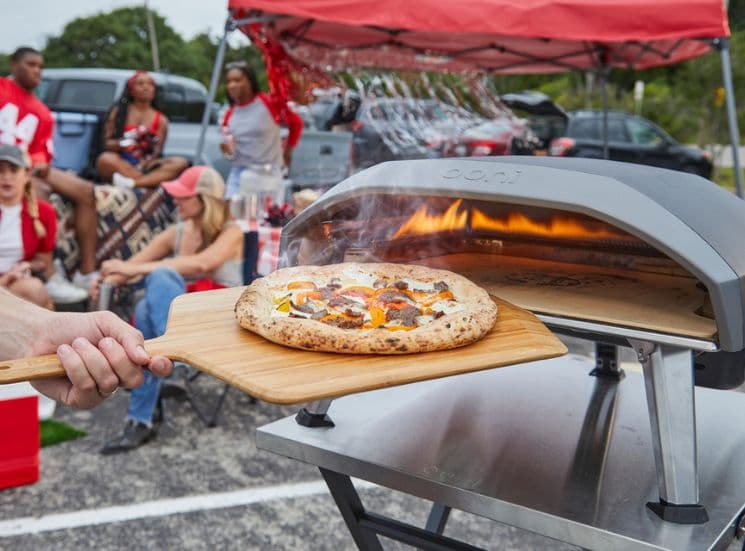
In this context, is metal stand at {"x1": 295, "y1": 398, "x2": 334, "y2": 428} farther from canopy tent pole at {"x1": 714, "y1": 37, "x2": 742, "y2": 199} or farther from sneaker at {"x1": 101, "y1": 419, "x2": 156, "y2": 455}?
canopy tent pole at {"x1": 714, "y1": 37, "x2": 742, "y2": 199}

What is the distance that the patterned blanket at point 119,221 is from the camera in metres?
5.90

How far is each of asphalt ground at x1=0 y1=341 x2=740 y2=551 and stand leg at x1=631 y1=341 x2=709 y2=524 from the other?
6.18 ft

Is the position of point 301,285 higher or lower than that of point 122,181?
higher

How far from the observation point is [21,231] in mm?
5160

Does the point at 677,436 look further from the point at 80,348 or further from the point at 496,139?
the point at 496,139

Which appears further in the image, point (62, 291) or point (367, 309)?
point (62, 291)

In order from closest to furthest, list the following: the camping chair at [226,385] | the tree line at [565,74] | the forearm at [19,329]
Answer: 1. the forearm at [19,329]
2. the camping chair at [226,385]
3. the tree line at [565,74]

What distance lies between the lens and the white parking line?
3.30 meters

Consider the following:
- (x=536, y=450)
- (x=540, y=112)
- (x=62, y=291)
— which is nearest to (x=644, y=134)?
(x=540, y=112)

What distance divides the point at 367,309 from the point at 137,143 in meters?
6.56

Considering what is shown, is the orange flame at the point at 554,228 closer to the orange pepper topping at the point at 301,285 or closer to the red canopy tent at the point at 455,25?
the orange pepper topping at the point at 301,285

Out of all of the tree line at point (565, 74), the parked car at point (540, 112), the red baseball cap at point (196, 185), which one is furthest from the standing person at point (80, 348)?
the parked car at point (540, 112)

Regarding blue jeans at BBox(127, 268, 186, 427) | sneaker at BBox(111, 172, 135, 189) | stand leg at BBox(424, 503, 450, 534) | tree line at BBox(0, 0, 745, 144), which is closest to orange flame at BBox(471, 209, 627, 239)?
stand leg at BBox(424, 503, 450, 534)

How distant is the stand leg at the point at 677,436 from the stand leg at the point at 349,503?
70cm
